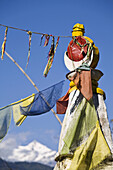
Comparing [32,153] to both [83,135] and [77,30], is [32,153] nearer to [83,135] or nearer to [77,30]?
[77,30]

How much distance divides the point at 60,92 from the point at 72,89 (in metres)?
0.60

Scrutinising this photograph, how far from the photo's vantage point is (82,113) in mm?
10398

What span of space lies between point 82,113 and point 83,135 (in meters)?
0.56

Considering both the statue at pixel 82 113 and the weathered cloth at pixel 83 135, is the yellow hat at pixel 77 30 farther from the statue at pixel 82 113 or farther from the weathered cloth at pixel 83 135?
the weathered cloth at pixel 83 135

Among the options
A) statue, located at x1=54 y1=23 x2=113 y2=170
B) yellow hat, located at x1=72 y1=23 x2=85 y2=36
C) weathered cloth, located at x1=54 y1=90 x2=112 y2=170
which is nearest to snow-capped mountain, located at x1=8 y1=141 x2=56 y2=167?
yellow hat, located at x1=72 y1=23 x2=85 y2=36

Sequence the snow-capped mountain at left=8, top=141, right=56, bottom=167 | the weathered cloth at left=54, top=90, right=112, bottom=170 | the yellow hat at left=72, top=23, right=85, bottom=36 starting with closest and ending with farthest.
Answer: the weathered cloth at left=54, top=90, right=112, bottom=170
the yellow hat at left=72, top=23, right=85, bottom=36
the snow-capped mountain at left=8, top=141, right=56, bottom=167

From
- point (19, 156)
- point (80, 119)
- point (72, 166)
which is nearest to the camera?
point (72, 166)

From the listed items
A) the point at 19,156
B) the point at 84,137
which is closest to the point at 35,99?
the point at 84,137

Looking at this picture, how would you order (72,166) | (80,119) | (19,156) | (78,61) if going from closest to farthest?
(72,166)
(80,119)
(78,61)
(19,156)

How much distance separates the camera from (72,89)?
35.4ft

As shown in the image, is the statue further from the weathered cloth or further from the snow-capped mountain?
the snow-capped mountain

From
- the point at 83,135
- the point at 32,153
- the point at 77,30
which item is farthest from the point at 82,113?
the point at 32,153

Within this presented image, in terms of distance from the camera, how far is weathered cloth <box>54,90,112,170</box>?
980 centimetres

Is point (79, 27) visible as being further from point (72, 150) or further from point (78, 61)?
point (72, 150)
